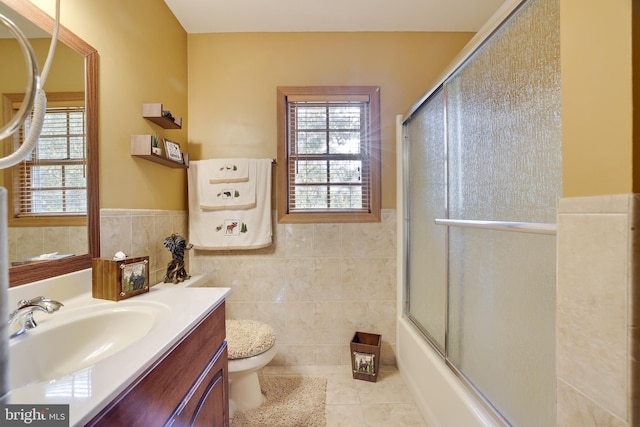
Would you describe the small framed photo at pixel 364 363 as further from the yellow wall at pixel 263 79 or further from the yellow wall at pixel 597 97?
the yellow wall at pixel 597 97

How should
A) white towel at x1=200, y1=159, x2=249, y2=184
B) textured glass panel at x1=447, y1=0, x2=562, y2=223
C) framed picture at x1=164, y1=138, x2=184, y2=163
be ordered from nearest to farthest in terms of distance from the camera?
1. textured glass panel at x1=447, y1=0, x2=562, y2=223
2. framed picture at x1=164, y1=138, x2=184, y2=163
3. white towel at x1=200, y1=159, x2=249, y2=184

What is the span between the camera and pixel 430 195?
1442 millimetres

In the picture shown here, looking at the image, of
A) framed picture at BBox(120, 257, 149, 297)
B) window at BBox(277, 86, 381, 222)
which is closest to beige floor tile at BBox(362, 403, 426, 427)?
window at BBox(277, 86, 381, 222)

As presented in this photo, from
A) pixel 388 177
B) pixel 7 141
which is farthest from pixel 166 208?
pixel 388 177

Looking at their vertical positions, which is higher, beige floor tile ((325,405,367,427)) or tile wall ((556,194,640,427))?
tile wall ((556,194,640,427))

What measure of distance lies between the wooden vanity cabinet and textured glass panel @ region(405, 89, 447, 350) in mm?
1058

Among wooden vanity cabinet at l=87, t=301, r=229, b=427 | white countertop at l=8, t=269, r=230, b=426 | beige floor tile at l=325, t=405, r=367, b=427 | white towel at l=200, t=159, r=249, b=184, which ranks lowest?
beige floor tile at l=325, t=405, r=367, b=427

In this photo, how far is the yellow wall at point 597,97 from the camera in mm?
455

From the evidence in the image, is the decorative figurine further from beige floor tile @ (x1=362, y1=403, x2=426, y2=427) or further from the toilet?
beige floor tile @ (x1=362, y1=403, x2=426, y2=427)

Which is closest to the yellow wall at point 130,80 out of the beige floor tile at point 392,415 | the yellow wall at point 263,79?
the yellow wall at point 263,79

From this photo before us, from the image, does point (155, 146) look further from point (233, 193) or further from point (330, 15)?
point (330, 15)

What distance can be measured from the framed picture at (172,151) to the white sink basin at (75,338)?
0.88 meters

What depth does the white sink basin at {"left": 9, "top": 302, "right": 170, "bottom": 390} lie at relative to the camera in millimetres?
613

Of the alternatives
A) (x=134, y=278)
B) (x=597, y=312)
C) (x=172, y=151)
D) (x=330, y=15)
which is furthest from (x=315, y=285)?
(x=330, y=15)
